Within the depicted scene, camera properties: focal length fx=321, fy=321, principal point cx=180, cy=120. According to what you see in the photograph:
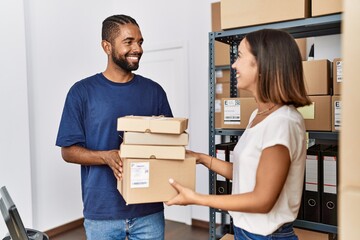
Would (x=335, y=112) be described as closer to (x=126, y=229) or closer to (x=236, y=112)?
(x=236, y=112)

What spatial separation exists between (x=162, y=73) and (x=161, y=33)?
1.45 ft

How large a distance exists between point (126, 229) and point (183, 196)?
0.43m

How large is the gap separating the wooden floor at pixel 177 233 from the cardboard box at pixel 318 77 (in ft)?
6.81

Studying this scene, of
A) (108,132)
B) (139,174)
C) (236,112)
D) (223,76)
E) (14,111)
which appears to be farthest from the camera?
(223,76)

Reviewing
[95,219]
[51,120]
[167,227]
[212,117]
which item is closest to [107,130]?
[95,219]

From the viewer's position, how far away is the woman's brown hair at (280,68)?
3.21 ft

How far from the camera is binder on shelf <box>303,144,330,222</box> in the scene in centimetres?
154

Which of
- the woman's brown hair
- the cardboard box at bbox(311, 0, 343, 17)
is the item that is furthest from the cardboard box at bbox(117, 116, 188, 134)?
the cardboard box at bbox(311, 0, 343, 17)

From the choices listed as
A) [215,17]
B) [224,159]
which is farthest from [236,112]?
[215,17]

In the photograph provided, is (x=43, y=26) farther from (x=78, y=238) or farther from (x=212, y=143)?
(x=212, y=143)

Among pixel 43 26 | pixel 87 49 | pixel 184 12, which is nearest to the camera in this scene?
pixel 43 26

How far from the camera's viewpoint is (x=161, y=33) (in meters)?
3.60

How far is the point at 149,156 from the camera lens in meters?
1.13

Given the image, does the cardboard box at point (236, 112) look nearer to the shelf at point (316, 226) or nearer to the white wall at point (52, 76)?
the shelf at point (316, 226)
